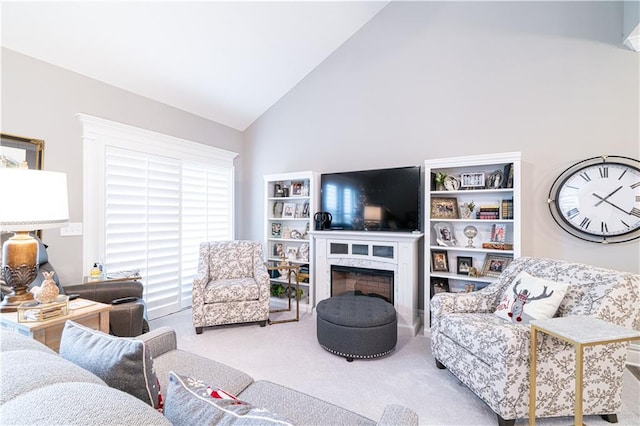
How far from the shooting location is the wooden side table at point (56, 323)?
162cm

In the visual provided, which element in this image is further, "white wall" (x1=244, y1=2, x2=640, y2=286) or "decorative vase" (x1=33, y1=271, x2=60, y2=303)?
"white wall" (x1=244, y1=2, x2=640, y2=286)

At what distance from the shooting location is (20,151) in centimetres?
251

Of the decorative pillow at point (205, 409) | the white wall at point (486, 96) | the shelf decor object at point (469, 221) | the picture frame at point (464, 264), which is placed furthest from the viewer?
the picture frame at point (464, 264)

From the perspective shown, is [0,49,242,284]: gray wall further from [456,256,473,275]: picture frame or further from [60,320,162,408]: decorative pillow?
[456,256,473,275]: picture frame

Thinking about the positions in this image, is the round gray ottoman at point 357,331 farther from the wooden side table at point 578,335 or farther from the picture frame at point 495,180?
the picture frame at point 495,180

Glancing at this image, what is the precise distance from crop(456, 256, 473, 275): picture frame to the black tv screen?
0.59m

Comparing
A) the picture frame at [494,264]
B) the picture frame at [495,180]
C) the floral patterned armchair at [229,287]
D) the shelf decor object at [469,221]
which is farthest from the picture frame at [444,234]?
the floral patterned armchair at [229,287]

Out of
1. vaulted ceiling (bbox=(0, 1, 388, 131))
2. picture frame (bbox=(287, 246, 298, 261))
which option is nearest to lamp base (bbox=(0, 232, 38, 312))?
vaulted ceiling (bbox=(0, 1, 388, 131))

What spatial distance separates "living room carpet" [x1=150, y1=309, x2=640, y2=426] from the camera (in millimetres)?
1912

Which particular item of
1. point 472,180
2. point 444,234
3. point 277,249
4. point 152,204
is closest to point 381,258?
point 444,234

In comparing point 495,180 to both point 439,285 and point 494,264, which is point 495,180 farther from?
point 439,285

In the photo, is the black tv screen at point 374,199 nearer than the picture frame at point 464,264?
No

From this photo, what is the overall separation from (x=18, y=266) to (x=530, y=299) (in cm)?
334

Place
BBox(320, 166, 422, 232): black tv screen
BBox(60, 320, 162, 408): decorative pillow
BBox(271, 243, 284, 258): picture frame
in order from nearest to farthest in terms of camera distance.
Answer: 1. BBox(60, 320, 162, 408): decorative pillow
2. BBox(320, 166, 422, 232): black tv screen
3. BBox(271, 243, 284, 258): picture frame
